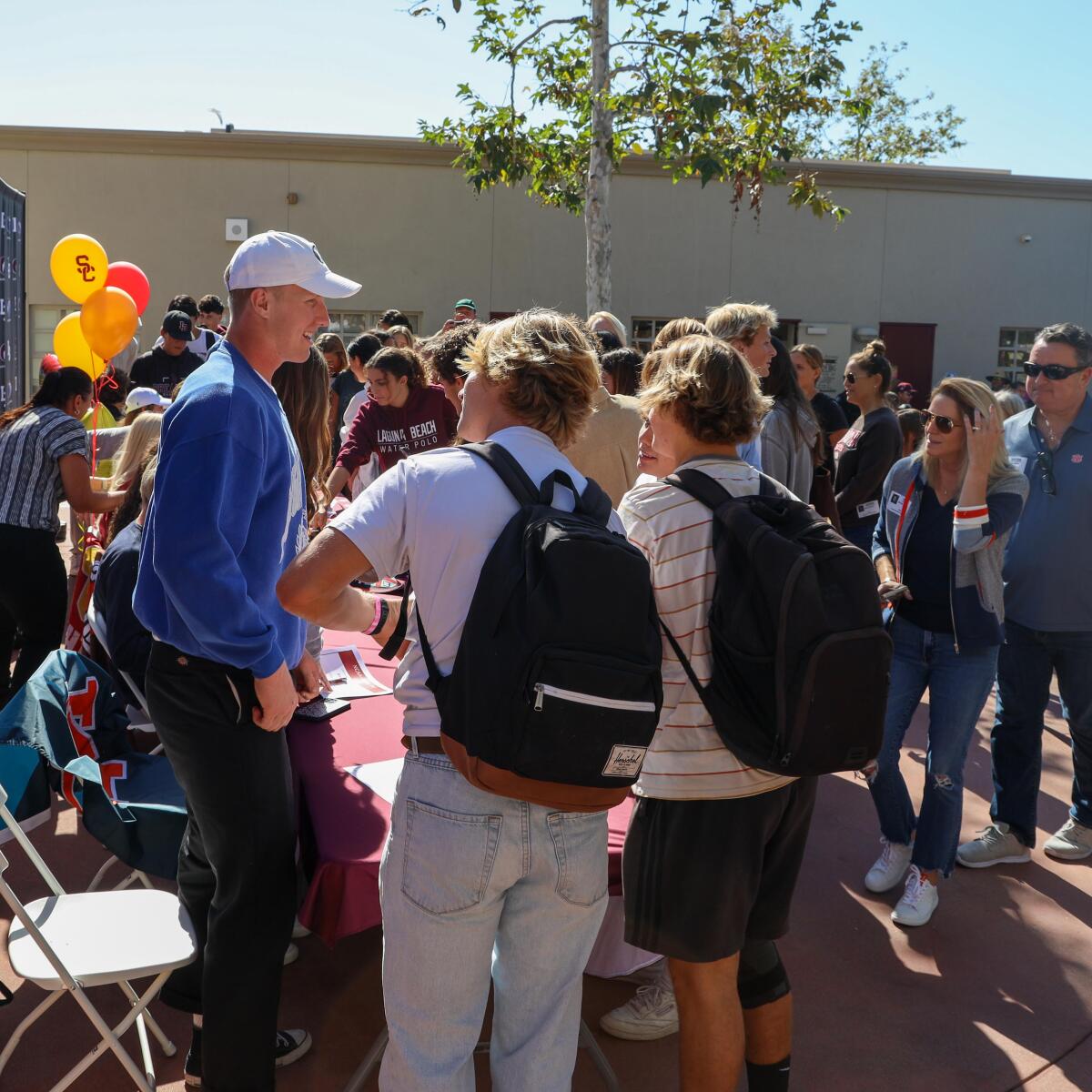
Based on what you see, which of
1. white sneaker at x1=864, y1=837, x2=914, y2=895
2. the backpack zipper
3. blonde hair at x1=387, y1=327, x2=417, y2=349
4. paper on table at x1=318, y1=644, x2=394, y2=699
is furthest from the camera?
blonde hair at x1=387, y1=327, x2=417, y2=349

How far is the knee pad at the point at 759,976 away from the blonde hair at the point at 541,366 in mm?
1259

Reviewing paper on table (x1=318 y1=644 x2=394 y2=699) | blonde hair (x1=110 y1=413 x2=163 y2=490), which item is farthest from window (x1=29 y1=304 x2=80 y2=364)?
paper on table (x1=318 y1=644 x2=394 y2=699)

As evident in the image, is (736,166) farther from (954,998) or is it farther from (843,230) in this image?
(954,998)

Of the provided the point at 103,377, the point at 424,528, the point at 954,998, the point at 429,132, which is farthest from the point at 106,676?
the point at 429,132

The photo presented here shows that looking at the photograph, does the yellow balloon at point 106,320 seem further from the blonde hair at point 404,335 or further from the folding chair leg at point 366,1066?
the folding chair leg at point 366,1066

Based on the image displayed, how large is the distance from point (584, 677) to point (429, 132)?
37.8ft

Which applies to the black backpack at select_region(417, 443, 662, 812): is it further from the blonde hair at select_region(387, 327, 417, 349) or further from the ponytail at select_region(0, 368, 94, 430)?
the blonde hair at select_region(387, 327, 417, 349)

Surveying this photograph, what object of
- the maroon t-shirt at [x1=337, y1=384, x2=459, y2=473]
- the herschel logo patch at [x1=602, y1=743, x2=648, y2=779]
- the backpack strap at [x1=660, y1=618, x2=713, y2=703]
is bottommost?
the herschel logo patch at [x1=602, y1=743, x2=648, y2=779]

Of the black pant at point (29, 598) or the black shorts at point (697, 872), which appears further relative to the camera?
the black pant at point (29, 598)

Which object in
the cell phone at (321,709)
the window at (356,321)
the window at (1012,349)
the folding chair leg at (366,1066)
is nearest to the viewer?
the folding chair leg at (366,1066)

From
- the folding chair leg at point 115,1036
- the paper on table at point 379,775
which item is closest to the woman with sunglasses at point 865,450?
the paper on table at point 379,775

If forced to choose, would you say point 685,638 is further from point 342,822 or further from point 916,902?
point 916,902

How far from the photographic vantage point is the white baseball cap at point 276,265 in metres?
2.26

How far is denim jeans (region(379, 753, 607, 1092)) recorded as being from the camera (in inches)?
72.0
